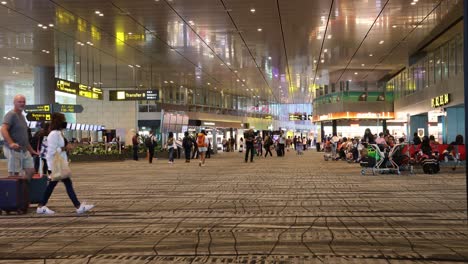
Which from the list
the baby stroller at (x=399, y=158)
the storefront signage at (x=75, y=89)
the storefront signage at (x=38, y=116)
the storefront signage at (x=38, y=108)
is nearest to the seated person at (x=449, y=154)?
the baby stroller at (x=399, y=158)

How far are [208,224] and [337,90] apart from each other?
41839 mm

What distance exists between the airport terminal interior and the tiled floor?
3 cm

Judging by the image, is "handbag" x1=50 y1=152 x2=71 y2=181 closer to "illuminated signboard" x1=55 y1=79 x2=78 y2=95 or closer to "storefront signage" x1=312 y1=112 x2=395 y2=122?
"illuminated signboard" x1=55 y1=79 x2=78 y2=95

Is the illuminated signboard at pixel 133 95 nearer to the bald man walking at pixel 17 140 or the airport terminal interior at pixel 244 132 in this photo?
the airport terminal interior at pixel 244 132

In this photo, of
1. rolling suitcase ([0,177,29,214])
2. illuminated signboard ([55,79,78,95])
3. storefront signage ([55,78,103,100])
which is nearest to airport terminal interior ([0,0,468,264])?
rolling suitcase ([0,177,29,214])

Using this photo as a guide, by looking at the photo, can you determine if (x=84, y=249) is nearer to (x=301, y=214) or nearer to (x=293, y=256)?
(x=293, y=256)

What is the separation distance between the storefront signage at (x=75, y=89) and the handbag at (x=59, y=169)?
16708mm

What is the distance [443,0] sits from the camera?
18.1 meters

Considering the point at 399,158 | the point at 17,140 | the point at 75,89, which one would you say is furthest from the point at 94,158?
the point at 17,140

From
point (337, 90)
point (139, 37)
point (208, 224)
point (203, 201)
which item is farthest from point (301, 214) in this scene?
point (337, 90)

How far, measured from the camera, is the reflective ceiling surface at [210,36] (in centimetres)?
1809

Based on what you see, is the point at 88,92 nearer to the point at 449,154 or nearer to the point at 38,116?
the point at 38,116

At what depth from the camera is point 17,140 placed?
7746 mm

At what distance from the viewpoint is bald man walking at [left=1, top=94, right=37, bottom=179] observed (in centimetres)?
761
